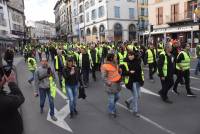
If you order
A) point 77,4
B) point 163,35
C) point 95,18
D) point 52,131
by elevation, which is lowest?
point 52,131

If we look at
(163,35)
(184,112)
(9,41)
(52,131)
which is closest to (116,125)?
(52,131)

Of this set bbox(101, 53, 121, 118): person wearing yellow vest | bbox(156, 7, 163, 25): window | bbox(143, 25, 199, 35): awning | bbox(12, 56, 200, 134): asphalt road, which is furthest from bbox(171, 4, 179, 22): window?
bbox(101, 53, 121, 118): person wearing yellow vest

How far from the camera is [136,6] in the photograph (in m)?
53.6

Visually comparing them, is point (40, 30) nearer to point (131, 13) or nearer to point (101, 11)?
point (101, 11)

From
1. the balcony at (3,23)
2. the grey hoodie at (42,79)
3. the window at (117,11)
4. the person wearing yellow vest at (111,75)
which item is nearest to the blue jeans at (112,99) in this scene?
the person wearing yellow vest at (111,75)

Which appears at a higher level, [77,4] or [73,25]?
[77,4]

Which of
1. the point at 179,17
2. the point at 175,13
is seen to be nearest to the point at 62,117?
the point at 179,17

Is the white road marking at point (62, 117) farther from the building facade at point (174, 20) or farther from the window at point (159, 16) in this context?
the window at point (159, 16)

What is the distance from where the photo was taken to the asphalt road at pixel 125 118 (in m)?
6.46

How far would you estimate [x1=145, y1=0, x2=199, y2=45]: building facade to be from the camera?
105ft

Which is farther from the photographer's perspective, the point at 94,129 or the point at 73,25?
the point at 73,25

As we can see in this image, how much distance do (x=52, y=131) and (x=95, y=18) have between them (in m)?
49.7

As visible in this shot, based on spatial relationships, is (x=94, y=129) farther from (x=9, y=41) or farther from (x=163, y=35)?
(x=9, y=41)

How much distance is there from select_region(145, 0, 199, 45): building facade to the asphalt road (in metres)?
23.3
